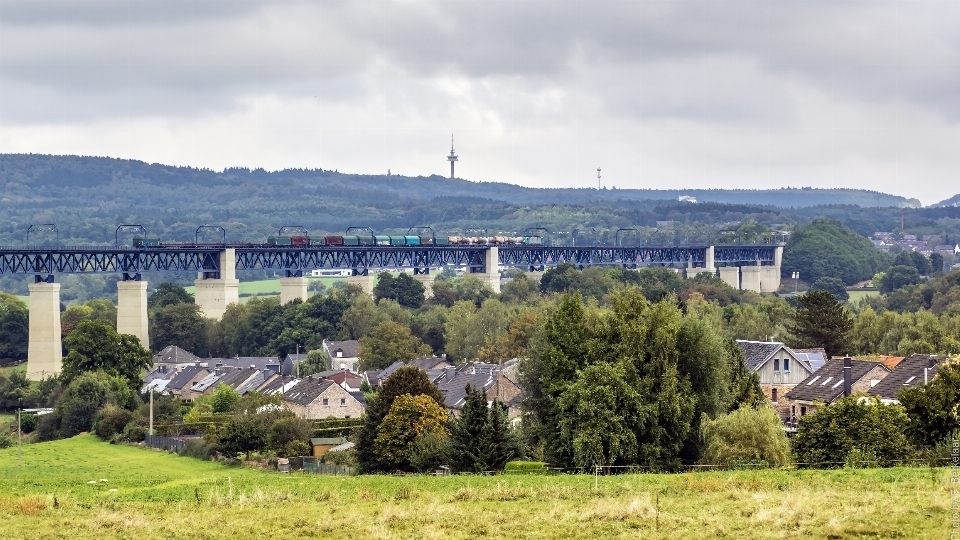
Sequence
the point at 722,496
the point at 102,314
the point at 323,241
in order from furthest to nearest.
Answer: the point at 323,241 < the point at 102,314 < the point at 722,496

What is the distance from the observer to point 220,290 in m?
165

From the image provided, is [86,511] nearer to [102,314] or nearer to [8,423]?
[8,423]

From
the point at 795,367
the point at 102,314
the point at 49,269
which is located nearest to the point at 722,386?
the point at 795,367

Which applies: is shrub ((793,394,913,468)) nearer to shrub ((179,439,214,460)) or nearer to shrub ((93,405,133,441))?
shrub ((179,439,214,460))

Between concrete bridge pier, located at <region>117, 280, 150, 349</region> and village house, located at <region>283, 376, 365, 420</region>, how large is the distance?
5810 cm

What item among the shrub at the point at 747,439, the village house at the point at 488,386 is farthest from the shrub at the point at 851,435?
the village house at the point at 488,386

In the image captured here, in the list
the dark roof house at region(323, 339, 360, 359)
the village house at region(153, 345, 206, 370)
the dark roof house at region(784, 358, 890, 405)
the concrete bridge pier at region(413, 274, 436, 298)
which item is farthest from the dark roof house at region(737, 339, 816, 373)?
the concrete bridge pier at region(413, 274, 436, 298)

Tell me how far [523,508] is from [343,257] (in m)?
150

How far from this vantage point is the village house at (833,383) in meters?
73.2

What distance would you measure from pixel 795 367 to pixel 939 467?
3853 cm

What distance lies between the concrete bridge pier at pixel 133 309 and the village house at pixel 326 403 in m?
58.1

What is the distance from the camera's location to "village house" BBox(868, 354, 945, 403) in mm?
69500

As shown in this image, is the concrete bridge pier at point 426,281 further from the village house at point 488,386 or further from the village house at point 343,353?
the village house at point 488,386

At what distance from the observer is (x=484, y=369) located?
9881 centimetres
